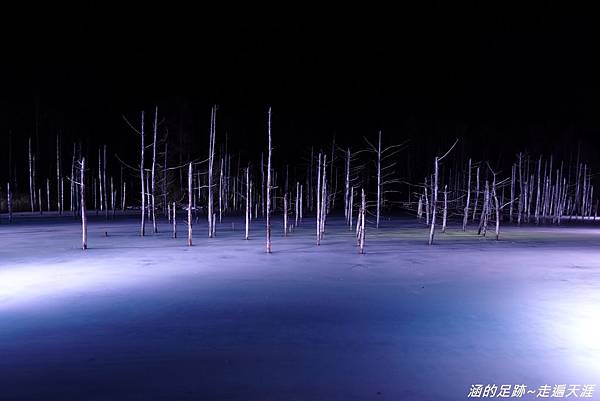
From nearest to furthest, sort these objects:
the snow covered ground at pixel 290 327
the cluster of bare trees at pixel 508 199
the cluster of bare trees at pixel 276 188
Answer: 1. the snow covered ground at pixel 290 327
2. the cluster of bare trees at pixel 508 199
3. the cluster of bare trees at pixel 276 188

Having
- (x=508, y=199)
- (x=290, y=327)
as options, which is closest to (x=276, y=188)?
(x=508, y=199)

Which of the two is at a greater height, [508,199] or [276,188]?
[276,188]

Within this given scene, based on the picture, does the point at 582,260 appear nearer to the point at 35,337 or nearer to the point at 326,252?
the point at 326,252

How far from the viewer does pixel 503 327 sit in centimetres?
803

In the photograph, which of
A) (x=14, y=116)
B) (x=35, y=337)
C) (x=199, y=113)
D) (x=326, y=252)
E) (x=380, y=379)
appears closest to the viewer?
(x=380, y=379)

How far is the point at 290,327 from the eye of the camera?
7965mm

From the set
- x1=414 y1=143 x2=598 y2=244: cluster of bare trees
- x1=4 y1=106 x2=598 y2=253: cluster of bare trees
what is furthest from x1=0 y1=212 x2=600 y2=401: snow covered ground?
x1=4 y1=106 x2=598 y2=253: cluster of bare trees

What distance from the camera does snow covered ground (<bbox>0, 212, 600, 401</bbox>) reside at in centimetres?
566

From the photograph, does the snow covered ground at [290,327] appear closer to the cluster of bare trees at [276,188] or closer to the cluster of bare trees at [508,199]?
the cluster of bare trees at [508,199]

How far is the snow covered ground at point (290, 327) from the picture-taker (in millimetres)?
5656

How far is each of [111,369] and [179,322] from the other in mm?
2238

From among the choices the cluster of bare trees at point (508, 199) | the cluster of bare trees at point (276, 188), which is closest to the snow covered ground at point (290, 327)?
the cluster of bare trees at point (508, 199)

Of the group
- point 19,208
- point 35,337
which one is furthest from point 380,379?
point 19,208

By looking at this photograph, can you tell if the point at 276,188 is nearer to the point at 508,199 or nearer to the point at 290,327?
the point at 508,199
